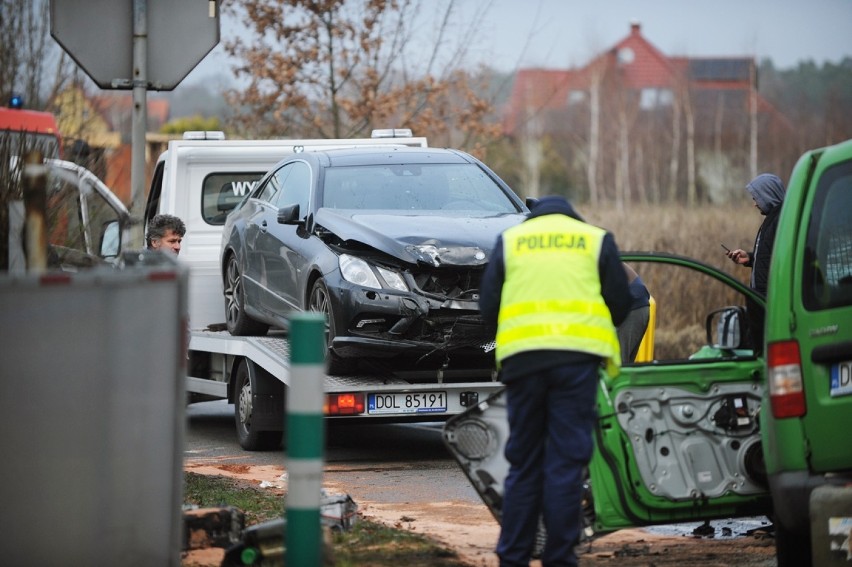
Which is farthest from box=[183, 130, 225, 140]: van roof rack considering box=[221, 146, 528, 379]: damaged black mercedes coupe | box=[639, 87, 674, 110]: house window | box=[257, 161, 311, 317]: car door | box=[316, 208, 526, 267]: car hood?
box=[639, 87, 674, 110]: house window

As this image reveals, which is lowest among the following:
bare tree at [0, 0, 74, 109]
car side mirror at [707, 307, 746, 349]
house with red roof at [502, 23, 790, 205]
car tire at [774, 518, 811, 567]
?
car tire at [774, 518, 811, 567]

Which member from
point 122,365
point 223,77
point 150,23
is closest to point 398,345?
point 150,23

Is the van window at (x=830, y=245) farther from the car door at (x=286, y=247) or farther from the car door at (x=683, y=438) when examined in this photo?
the car door at (x=286, y=247)

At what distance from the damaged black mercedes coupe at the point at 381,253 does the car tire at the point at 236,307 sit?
2cm

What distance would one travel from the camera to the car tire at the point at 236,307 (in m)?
12.2

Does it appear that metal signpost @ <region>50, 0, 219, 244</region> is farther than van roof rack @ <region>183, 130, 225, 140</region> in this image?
No

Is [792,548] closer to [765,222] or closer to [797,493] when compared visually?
[797,493]

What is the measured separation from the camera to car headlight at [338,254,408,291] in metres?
9.70

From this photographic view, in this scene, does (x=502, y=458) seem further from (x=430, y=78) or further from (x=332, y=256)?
(x=430, y=78)

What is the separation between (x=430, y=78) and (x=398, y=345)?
9.88 m

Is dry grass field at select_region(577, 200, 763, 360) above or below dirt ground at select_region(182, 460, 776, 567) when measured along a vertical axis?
above

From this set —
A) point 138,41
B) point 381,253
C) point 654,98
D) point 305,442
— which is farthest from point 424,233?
point 654,98

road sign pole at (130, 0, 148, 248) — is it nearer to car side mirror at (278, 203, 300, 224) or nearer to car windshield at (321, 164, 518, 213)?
car side mirror at (278, 203, 300, 224)

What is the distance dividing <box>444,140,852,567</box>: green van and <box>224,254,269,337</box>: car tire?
576 centimetres
